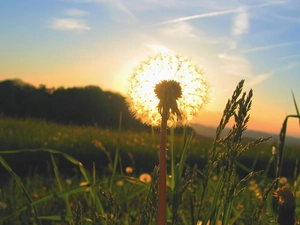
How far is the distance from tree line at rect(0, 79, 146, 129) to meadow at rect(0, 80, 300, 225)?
8805mm

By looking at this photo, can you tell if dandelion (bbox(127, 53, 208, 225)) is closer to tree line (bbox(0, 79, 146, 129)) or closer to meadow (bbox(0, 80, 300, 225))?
meadow (bbox(0, 80, 300, 225))

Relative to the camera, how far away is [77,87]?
21.5 meters

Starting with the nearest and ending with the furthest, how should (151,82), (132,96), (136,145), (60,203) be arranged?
(151,82) → (132,96) → (60,203) → (136,145)

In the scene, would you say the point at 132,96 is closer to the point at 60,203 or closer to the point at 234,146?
the point at 234,146

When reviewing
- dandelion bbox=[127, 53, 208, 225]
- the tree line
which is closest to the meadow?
dandelion bbox=[127, 53, 208, 225]

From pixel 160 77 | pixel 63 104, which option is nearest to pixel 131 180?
Result: pixel 160 77

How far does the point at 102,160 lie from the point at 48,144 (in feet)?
3.79

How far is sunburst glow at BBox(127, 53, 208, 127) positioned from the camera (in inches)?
68.9

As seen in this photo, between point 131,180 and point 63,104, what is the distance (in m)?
18.7

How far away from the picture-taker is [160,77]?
5.50ft

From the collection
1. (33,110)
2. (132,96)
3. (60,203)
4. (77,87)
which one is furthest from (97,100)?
(132,96)

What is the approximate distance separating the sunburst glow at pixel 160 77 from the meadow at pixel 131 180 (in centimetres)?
13

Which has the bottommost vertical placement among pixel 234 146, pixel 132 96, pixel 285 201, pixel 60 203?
pixel 60 203

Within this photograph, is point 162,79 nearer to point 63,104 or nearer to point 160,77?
point 160,77
